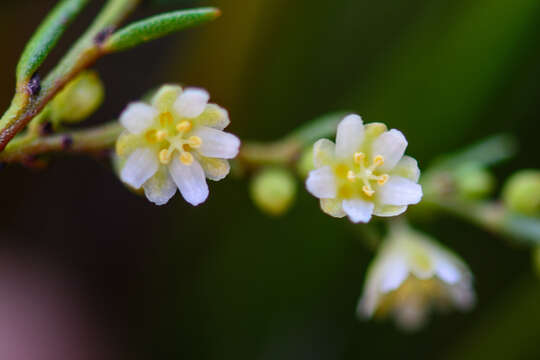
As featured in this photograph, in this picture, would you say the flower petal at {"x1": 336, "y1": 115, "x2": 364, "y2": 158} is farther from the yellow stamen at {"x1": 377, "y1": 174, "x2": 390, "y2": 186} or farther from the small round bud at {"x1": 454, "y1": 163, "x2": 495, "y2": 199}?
the small round bud at {"x1": 454, "y1": 163, "x2": 495, "y2": 199}

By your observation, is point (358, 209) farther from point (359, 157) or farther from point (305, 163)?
point (305, 163)

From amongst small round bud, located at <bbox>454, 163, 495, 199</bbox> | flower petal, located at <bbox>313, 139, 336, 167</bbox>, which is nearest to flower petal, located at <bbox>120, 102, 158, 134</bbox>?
flower petal, located at <bbox>313, 139, 336, 167</bbox>

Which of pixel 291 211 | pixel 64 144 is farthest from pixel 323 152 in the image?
pixel 291 211

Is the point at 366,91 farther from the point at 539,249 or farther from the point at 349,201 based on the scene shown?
the point at 349,201

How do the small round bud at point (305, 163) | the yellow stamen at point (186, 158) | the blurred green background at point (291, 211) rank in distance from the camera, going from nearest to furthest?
the yellow stamen at point (186, 158), the small round bud at point (305, 163), the blurred green background at point (291, 211)

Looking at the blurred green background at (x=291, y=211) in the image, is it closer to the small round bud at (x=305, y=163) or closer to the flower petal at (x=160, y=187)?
the small round bud at (x=305, y=163)

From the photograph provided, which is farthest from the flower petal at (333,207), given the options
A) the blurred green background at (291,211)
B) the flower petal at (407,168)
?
the blurred green background at (291,211)

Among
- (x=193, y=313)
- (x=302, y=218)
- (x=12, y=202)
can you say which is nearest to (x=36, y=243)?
(x=12, y=202)
